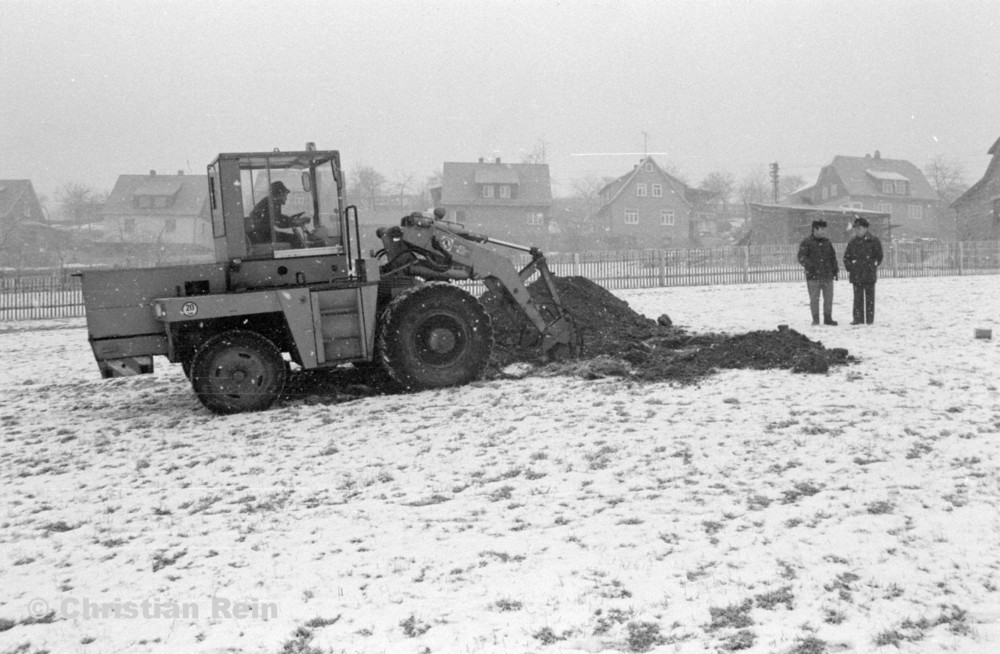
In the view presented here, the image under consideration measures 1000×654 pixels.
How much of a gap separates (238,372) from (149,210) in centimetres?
4334

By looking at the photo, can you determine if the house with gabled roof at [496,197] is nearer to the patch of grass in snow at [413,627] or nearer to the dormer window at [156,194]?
the dormer window at [156,194]

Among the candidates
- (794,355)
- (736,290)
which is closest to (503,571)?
(794,355)

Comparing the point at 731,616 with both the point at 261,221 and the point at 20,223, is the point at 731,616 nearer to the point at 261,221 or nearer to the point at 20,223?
the point at 261,221

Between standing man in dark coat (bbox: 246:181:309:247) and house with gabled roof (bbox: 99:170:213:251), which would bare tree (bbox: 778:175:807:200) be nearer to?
house with gabled roof (bbox: 99:170:213:251)

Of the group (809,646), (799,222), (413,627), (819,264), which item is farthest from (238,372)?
(799,222)

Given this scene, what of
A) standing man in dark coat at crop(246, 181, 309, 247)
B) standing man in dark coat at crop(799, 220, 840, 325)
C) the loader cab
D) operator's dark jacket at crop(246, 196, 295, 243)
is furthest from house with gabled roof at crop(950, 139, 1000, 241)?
operator's dark jacket at crop(246, 196, 295, 243)

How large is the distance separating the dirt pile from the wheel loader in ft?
4.36

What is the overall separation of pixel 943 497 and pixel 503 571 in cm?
278

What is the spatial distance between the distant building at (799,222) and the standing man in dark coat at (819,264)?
93.6 ft

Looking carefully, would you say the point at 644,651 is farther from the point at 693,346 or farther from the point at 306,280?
the point at 693,346

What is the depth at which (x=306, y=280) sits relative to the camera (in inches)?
356

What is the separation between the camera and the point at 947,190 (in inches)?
1991

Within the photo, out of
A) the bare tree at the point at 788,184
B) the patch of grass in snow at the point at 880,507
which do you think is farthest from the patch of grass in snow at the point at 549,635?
the bare tree at the point at 788,184

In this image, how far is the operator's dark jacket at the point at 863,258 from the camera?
13.3 meters
